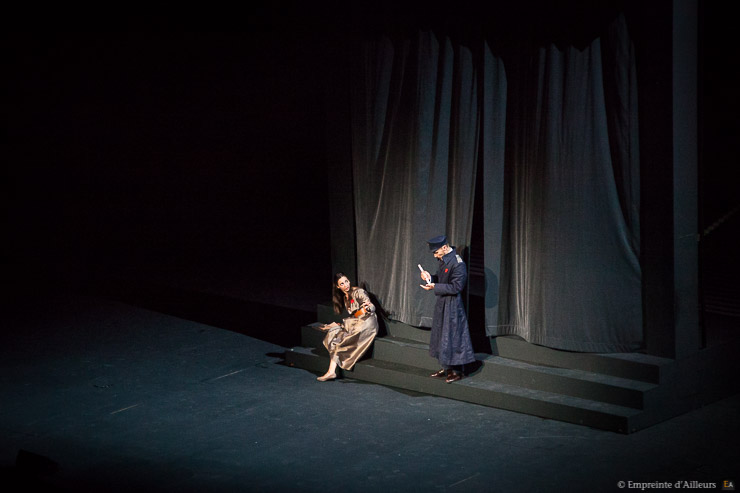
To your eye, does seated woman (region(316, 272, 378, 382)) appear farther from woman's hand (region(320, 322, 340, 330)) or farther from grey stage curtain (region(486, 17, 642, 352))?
grey stage curtain (region(486, 17, 642, 352))

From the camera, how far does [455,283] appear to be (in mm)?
7961

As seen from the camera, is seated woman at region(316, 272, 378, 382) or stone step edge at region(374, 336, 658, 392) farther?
seated woman at region(316, 272, 378, 382)

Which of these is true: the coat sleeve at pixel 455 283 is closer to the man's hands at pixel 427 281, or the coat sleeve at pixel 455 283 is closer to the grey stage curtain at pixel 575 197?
the man's hands at pixel 427 281

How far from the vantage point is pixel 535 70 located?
25.4 feet

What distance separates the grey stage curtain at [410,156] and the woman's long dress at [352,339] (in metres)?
0.33

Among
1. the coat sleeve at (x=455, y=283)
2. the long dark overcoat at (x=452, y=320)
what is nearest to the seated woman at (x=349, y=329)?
the long dark overcoat at (x=452, y=320)

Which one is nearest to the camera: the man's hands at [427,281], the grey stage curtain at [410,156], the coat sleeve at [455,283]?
the coat sleeve at [455,283]

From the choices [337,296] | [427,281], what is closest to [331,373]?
[337,296]

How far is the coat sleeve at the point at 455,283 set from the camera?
7949mm

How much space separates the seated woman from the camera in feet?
28.7

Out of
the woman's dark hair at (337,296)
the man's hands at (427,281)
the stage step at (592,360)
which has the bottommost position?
the stage step at (592,360)

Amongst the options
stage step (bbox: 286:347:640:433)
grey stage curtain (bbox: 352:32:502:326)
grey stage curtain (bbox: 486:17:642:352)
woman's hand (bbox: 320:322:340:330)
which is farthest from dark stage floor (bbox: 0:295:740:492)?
grey stage curtain (bbox: 352:32:502:326)

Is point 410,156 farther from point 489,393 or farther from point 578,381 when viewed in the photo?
point 578,381

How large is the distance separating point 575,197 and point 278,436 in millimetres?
3242
